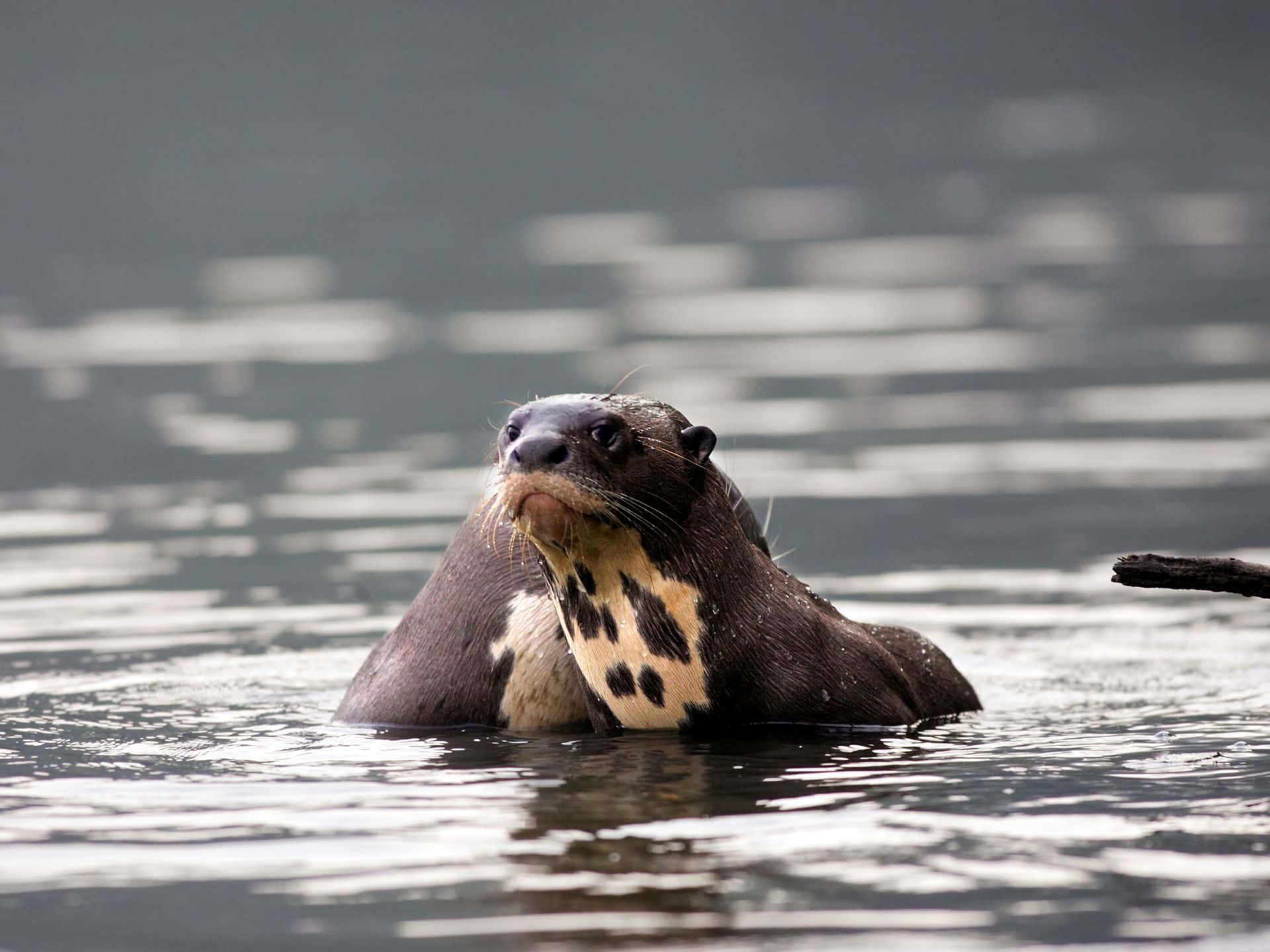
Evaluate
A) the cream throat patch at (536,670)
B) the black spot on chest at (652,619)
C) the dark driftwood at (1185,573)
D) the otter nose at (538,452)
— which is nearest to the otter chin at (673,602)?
the black spot on chest at (652,619)

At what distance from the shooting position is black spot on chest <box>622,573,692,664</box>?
8172mm

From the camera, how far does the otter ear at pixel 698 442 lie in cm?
815

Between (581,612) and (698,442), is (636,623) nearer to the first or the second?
(581,612)

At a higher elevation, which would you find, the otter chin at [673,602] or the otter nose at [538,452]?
the otter nose at [538,452]

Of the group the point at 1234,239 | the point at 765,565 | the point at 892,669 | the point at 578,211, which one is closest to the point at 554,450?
the point at 765,565

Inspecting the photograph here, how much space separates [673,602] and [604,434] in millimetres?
634

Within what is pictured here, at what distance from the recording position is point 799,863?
260 inches

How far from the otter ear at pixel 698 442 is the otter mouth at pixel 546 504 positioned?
0.46 m

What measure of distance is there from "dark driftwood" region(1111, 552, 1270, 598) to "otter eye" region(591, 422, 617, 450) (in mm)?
1560

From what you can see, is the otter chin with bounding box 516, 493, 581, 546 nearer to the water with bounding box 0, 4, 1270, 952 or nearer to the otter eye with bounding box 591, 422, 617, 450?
the otter eye with bounding box 591, 422, 617, 450

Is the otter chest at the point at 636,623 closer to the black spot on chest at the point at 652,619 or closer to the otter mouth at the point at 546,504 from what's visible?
the black spot on chest at the point at 652,619

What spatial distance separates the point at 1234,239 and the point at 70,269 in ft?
34.3

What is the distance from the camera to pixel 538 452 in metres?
7.70

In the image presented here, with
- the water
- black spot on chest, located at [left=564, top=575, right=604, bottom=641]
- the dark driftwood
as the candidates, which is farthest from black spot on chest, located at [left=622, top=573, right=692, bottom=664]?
the dark driftwood
